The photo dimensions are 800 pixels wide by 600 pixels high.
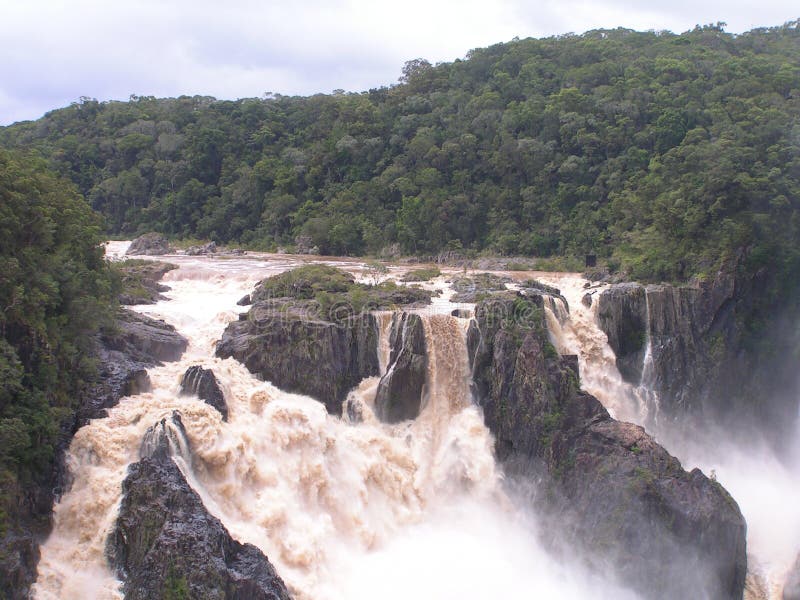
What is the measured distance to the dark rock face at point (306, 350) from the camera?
19.1m

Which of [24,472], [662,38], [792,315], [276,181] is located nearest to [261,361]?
[24,472]

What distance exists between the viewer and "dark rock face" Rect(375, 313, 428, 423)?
20.0 metres

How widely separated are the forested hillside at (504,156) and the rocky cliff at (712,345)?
1439 millimetres

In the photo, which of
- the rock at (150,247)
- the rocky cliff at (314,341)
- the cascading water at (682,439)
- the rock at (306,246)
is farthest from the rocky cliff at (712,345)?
the rock at (150,247)

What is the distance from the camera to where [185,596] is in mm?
12469

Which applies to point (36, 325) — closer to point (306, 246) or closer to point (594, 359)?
point (594, 359)

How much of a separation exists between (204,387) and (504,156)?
30.6 meters

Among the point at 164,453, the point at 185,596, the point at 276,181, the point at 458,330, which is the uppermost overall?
the point at 276,181

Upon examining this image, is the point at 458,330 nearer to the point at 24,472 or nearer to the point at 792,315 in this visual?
the point at 24,472

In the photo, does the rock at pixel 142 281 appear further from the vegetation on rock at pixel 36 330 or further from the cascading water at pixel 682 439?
the cascading water at pixel 682 439

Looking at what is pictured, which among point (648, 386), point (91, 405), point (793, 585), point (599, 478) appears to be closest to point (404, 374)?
point (599, 478)

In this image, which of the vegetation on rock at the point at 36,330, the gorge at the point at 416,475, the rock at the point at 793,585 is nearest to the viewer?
the vegetation on rock at the point at 36,330

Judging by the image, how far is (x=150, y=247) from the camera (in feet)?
125

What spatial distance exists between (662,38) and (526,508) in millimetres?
50633
